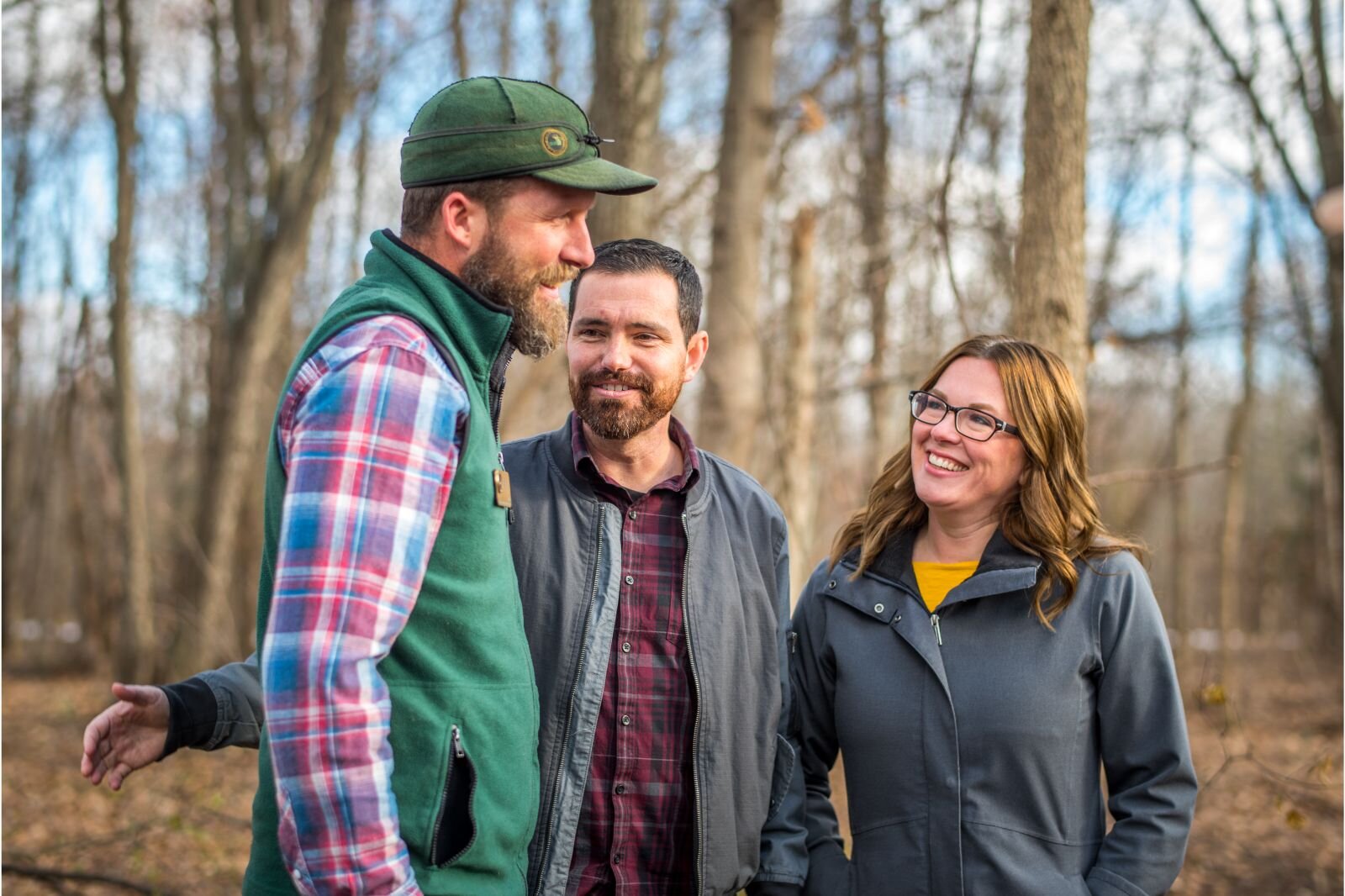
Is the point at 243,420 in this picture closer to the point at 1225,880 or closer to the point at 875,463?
the point at 875,463

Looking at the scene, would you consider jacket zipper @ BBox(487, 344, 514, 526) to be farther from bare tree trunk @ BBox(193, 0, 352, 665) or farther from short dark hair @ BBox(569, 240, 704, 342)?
bare tree trunk @ BBox(193, 0, 352, 665)

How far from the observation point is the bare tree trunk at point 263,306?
10.5 meters

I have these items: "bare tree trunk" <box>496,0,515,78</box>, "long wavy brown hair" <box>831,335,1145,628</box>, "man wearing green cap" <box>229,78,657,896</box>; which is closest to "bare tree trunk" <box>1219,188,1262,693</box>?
"bare tree trunk" <box>496,0,515,78</box>

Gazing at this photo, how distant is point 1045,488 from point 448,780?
162 cm

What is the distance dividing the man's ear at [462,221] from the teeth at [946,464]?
127 centimetres

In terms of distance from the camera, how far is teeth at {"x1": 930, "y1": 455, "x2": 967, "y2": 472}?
2.78 metres

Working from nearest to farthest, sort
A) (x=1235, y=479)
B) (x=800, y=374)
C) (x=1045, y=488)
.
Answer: (x=1045, y=488) → (x=800, y=374) → (x=1235, y=479)

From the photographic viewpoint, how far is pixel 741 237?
21.4ft

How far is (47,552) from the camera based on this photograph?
20875mm

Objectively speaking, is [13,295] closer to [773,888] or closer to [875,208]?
[875,208]

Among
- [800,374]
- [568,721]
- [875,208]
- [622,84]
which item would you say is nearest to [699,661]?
[568,721]

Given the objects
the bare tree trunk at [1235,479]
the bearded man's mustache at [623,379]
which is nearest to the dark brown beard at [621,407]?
the bearded man's mustache at [623,379]

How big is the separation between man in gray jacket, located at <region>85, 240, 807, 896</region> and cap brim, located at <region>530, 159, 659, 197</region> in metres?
0.46

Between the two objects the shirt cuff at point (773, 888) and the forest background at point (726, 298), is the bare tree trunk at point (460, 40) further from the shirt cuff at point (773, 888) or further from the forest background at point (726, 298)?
the shirt cuff at point (773, 888)
